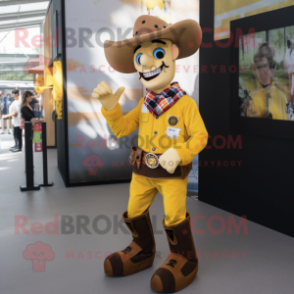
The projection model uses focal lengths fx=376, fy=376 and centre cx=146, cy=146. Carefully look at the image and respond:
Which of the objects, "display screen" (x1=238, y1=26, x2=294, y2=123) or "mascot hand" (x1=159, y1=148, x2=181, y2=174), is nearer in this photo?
"mascot hand" (x1=159, y1=148, x2=181, y2=174)

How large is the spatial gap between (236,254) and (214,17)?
2.28 meters

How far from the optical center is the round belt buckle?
2.22m

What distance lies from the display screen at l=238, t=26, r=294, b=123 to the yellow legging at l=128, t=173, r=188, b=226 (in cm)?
119

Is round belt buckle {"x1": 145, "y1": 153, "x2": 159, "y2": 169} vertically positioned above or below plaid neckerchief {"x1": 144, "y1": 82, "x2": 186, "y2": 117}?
below

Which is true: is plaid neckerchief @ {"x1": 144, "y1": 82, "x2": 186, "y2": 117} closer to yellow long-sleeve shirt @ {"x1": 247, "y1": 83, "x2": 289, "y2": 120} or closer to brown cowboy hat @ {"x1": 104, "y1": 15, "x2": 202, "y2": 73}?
brown cowboy hat @ {"x1": 104, "y1": 15, "x2": 202, "y2": 73}

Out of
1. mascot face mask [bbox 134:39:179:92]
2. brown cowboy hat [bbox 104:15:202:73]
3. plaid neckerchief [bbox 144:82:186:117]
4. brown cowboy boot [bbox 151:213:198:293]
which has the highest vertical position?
brown cowboy hat [bbox 104:15:202:73]

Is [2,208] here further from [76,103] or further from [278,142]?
[278,142]

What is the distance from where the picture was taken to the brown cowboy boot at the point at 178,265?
7.06 ft

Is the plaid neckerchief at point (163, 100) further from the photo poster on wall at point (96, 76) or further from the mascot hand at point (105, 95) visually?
the photo poster on wall at point (96, 76)

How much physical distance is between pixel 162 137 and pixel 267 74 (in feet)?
4.32

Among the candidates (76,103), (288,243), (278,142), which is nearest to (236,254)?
(288,243)

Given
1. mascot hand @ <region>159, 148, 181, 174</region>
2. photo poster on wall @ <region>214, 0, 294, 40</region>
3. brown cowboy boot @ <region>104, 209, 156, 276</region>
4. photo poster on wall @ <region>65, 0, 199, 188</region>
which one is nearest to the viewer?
mascot hand @ <region>159, 148, 181, 174</region>

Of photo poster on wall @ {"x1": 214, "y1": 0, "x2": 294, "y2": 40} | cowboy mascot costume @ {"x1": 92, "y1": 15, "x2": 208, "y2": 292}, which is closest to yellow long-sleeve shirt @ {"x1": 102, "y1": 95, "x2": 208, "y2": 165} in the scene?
cowboy mascot costume @ {"x1": 92, "y1": 15, "x2": 208, "y2": 292}

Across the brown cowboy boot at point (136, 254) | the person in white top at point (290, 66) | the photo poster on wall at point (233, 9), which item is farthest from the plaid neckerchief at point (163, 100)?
the photo poster on wall at point (233, 9)
